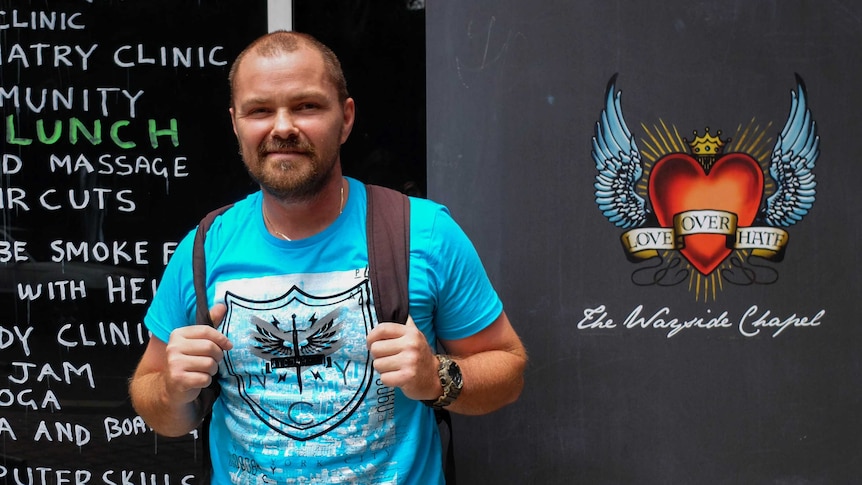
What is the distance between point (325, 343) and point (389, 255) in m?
0.27

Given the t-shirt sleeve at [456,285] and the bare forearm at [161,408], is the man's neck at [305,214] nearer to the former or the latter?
the t-shirt sleeve at [456,285]

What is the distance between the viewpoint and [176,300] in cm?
228

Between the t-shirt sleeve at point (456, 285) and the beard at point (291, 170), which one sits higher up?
the beard at point (291, 170)

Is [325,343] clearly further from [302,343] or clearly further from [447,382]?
[447,382]

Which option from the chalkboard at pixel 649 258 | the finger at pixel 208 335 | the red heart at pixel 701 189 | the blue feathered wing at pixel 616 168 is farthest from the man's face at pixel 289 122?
the red heart at pixel 701 189

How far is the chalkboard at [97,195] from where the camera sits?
326 centimetres

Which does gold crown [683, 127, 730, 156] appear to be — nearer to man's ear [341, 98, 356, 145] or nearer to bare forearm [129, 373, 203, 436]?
man's ear [341, 98, 356, 145]

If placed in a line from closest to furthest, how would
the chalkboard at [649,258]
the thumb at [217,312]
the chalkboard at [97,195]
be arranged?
the thumb at [217,312]
the chalkboard at [649,258]
the chalkboard at [97,195]

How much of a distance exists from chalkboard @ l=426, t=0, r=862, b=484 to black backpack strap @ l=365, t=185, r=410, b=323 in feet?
2.53

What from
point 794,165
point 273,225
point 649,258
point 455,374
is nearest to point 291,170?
point 273,225

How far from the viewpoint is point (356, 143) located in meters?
Answer: 3.20

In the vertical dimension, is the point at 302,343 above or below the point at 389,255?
below

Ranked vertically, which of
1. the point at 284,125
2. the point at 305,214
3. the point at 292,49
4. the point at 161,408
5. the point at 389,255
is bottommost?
the point at 161,408

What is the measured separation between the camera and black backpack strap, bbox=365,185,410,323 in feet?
6.95
